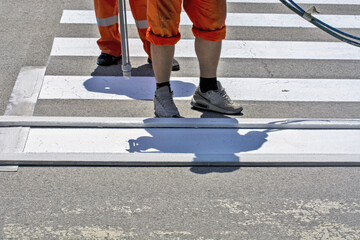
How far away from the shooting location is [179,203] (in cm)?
332

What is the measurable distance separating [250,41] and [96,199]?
125 inches

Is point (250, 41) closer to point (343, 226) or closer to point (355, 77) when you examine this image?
point (355, 77)

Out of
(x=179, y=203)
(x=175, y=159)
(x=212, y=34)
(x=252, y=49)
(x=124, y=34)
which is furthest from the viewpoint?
(x=252, y=49)

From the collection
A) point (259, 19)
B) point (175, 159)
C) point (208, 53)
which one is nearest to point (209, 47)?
point (208, 53)

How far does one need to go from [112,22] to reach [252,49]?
1425 millimetres

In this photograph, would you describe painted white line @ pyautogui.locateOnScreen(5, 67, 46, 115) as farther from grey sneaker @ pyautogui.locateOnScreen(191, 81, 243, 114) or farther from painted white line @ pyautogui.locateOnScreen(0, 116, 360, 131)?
grey sneaker @ pyautogui.locateOnScreen(191, 81, 243, 114)

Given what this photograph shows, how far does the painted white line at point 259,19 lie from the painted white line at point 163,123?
2.38m

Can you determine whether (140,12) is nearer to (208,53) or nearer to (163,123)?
(208,53)

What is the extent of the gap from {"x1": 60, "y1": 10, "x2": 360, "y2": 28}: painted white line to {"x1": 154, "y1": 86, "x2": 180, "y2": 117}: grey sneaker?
7.11 ft

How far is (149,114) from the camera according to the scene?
4445 millimetres

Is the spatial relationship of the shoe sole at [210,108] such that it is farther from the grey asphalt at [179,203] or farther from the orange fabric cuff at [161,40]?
the grey asphalt at [179,203]

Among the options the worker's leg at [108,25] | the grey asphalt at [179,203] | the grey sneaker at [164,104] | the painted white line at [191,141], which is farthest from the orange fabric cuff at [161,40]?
the worker's leg at [108,25]

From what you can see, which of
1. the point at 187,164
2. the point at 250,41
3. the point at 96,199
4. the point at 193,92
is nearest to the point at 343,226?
the point at 187,164

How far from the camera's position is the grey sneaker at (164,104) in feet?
14.1
